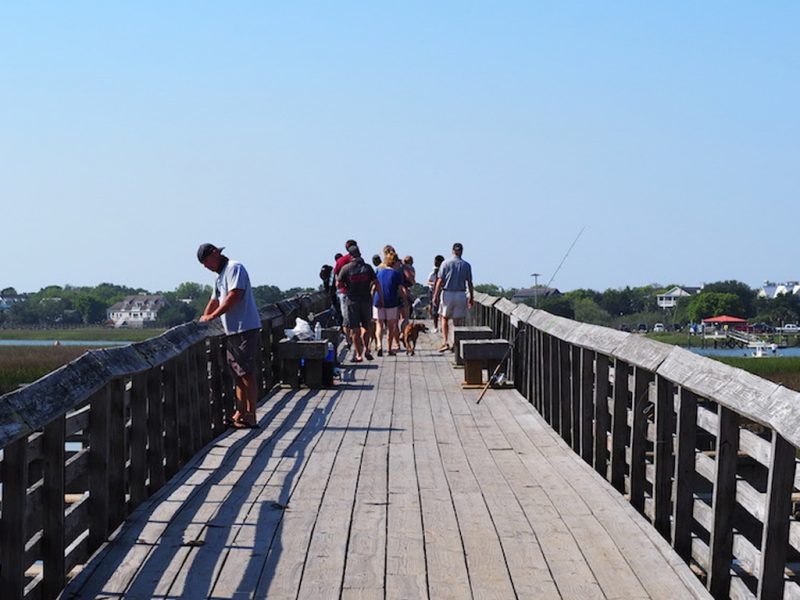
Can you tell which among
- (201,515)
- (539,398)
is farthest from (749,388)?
(539,398)

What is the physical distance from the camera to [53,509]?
206 inches

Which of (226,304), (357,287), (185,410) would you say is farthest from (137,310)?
(185,410)

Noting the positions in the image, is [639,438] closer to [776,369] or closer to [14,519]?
[14,519]

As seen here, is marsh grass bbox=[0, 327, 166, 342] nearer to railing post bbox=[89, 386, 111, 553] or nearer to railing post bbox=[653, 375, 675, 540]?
railing post bbox=[89, 386, 111, 553]

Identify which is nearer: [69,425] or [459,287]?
[69,425]

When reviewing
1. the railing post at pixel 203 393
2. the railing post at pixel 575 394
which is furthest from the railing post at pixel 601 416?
the railing post at pixel 203 393

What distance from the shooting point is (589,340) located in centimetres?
838

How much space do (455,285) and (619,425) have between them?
10.2m

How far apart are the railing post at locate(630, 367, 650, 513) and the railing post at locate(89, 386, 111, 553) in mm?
2907

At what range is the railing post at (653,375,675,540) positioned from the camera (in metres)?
6.45

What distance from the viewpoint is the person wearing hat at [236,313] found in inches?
393

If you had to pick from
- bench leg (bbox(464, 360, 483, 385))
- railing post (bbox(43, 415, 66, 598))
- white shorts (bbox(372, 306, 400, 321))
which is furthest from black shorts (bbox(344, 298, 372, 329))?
railing post (bbox(43, 415, 66, 598))

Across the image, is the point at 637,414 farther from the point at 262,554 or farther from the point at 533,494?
the point at 262,554

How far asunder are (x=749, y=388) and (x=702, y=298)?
173 meters
